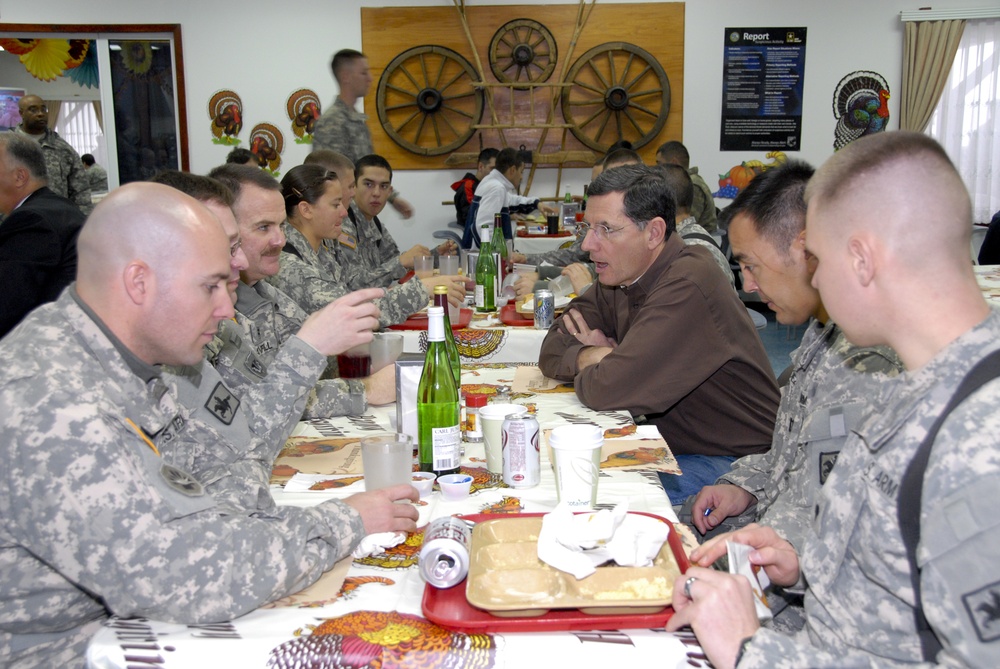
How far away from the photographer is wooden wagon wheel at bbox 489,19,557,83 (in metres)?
8.96

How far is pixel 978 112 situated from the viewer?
8.66m

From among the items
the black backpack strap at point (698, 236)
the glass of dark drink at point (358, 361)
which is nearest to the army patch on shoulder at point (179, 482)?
the glass of dark drink at point (358, 361)

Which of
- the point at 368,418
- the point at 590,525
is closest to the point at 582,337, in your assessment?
the point at 368,418

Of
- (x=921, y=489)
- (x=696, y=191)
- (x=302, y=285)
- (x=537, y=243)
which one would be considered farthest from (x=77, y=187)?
(x=921, y=489)

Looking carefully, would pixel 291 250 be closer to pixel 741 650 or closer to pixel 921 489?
pixel 741 650

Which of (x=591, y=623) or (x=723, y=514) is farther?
(x=723, y=514)

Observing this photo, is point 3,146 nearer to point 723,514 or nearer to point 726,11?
point 723,514

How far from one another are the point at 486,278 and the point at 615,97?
5.88 metres

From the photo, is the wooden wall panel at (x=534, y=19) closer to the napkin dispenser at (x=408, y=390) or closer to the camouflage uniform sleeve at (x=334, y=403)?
the camouflage uniform sleeve at (x=334, y=403)

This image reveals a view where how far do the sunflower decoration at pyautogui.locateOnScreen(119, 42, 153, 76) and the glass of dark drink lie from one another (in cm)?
794

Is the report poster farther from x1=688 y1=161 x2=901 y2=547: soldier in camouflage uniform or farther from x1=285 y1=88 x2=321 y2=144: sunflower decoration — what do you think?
x1=688 y1=161 x2=901 y2=547: soldier in camouflage uniform

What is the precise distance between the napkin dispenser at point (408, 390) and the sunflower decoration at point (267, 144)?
777 cm

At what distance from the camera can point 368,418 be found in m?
2.26

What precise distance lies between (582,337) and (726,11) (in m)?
7.48
